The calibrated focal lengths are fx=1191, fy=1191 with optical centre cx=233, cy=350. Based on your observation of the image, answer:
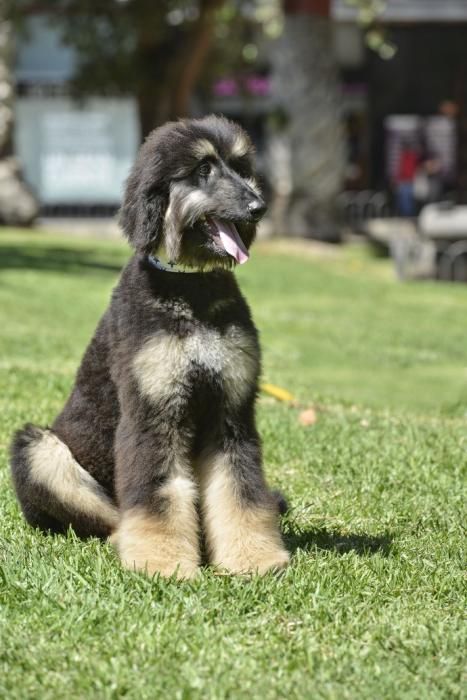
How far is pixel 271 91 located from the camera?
24.2m

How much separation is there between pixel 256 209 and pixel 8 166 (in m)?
19.0

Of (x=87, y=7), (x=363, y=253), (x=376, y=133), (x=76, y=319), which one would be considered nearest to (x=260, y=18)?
(x=87, y=7)

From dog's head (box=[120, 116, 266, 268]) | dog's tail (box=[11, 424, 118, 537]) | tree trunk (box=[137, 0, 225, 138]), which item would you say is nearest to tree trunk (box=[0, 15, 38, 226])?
tree trunk (box=[137, 0, 225, 138])

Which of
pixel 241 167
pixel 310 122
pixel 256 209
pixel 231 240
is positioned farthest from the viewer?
pixel 310 122

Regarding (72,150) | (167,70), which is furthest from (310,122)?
(72,150)

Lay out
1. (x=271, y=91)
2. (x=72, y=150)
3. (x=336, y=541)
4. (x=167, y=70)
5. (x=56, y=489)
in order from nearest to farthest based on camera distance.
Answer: (x=56, y=489)
(x=336, y=541)
(x=167, y=70)
(x=271, y=91)
(x=72, y=150)

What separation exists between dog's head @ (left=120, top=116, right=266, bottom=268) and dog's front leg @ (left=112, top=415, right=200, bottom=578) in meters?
0.65

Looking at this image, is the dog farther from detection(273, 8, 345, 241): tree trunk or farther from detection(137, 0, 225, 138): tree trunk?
detection(273, 8, 345, 241): tree trunk

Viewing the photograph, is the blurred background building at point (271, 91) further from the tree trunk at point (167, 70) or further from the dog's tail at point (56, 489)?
the dog's tail at point (56, 489)

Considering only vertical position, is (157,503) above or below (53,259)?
above

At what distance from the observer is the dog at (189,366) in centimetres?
423

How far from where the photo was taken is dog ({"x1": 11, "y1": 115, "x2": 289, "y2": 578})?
4.23m

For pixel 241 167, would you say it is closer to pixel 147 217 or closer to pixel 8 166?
pixel 147 217

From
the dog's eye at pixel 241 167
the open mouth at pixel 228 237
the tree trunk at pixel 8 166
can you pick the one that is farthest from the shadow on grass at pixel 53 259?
the open mouth at pixel 228 237
